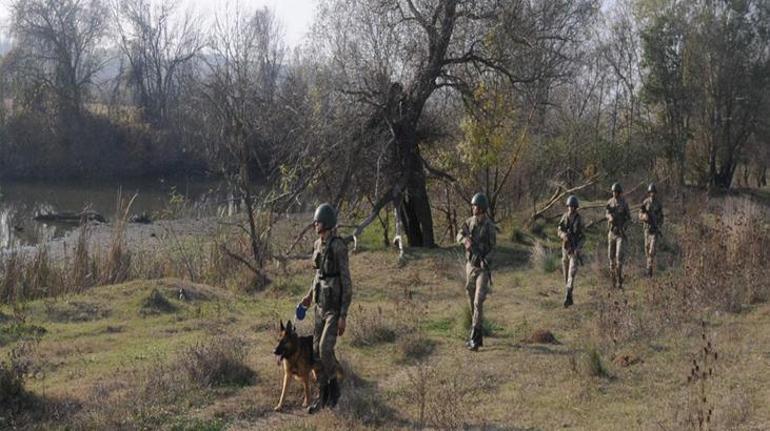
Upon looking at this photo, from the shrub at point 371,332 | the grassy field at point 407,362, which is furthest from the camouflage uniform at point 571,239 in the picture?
Result: the shrub at point 371,332

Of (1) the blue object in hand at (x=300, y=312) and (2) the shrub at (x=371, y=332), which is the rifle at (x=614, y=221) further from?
(1) the blue object in hand at (x=300, y=312)

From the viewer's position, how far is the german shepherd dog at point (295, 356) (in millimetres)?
7070

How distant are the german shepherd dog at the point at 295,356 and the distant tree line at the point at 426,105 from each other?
9.81 metres

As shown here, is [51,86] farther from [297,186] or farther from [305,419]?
[305,419]

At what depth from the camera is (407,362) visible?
30.3 ft

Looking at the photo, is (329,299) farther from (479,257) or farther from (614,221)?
A: (614,221)

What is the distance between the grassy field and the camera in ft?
23.0

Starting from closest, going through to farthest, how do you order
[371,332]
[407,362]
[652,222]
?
[407,362] → [371,332] → [652,222]

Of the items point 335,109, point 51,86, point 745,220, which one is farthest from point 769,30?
point 51,86

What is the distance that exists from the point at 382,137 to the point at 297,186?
8.03 ft

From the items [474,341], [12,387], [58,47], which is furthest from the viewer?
[58,47]

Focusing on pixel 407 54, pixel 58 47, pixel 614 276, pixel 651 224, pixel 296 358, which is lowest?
pixel 296 358

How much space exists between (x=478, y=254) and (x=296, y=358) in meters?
3.40

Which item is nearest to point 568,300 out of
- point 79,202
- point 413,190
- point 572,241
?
point 572,241
